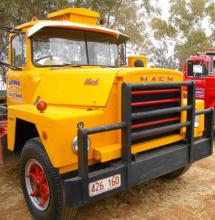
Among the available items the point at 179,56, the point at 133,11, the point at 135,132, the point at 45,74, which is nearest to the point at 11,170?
the point at 45,74

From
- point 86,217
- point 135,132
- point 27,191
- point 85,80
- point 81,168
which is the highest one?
point 85,80

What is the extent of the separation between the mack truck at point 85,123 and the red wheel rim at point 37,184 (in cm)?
1

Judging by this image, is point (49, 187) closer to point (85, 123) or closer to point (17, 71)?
point (85, 123)

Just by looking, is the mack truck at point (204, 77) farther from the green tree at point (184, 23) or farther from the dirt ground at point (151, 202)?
the green tree at point (184, 23)

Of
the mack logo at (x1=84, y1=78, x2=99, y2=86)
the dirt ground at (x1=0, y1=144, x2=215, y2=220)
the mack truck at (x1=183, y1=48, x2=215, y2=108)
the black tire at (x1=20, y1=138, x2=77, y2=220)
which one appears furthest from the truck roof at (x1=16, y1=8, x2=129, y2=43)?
the mack truck at (x1=183, y1=48, x2=215, y2=108)

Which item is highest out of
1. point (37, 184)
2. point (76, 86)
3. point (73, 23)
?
point (73, 23)

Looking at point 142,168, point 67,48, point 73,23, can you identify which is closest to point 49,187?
point 142,168

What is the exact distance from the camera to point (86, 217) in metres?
3.69

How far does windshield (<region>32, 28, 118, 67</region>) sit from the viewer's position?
4312 millimetres

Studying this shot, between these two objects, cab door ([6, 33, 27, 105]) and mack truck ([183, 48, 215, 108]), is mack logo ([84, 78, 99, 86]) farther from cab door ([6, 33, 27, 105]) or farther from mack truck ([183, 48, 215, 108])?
mack truck ([183, 48, 215, 108])

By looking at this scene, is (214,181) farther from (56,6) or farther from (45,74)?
(56,6)

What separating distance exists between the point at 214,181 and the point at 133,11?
16.3 metres

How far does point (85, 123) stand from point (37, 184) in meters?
0.95

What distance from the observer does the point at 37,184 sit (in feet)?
11.6
